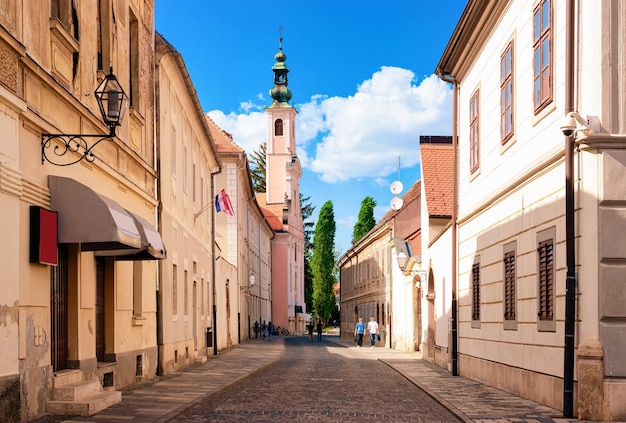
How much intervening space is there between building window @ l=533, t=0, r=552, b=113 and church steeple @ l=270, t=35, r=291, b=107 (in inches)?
2947

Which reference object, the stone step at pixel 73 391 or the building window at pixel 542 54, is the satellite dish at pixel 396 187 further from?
the stone step at pixel 73 391

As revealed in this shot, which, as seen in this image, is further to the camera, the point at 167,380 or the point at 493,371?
the point at 167,380

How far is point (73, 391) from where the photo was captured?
486 inches

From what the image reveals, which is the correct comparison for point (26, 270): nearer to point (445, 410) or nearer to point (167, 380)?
point (445, 410)

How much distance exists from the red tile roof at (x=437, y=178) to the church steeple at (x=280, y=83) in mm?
58188

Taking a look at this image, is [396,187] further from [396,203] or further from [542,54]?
[542,54]

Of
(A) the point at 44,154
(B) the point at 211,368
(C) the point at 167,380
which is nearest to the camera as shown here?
(A) the point at 44,154

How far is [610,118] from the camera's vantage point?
40.3ft

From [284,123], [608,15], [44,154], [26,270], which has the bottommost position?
[26,270]

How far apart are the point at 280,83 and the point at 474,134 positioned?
71.5m

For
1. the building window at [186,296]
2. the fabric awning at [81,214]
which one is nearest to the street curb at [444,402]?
the fabric awning at [81,214]

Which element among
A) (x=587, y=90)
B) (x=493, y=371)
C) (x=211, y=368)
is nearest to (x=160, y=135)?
(x=211, y=368)

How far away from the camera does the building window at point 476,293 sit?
20.7m

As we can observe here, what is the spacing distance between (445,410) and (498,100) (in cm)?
715
